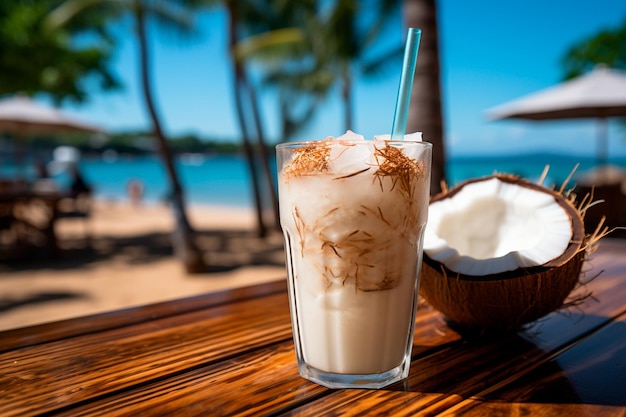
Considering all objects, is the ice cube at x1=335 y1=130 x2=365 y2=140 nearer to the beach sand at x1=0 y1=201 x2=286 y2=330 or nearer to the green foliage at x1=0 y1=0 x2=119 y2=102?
the beach sand at x1=0 y1=201 x2=286 y2=330

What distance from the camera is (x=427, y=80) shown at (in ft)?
9.07

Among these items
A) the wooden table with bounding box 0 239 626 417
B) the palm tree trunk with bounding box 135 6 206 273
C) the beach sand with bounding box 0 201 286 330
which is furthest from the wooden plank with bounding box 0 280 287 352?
the palm tree trunk with bounding box 135 6 206 273

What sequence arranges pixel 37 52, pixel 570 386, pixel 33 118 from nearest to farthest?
pixel 570 386 < pixel 37 52 < pixel 33 118

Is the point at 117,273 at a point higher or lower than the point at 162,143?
lower

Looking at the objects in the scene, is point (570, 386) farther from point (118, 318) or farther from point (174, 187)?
point (174, 187)

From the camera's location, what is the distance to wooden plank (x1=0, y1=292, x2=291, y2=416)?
73 cm

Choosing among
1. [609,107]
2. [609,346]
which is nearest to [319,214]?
[609,346]

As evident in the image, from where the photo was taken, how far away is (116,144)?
197ft

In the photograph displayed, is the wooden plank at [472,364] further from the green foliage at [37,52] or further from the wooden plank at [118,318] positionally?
the green foliage at [37,52]

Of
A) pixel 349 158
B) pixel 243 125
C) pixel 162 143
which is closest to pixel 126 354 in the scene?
pixel 349 158

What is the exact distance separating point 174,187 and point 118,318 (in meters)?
6.03

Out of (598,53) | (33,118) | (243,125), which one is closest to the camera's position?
(33,118)

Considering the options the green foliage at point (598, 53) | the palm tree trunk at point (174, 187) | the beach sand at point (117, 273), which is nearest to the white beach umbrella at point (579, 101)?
the beach sand at point (117, 273)

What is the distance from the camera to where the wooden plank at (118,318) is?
0.97 metres
